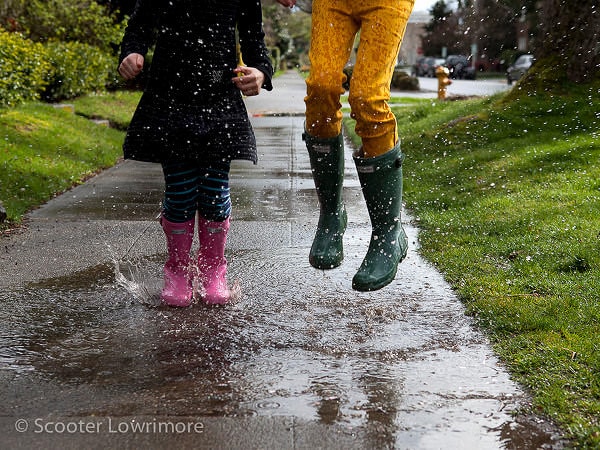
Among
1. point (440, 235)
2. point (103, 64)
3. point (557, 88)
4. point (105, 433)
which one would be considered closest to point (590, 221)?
point (440, 235)

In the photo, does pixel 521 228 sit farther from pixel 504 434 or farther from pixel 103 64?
pixel 103 64

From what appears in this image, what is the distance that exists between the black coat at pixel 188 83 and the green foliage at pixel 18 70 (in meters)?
7.04

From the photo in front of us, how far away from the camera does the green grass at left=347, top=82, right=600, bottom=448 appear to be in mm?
2787

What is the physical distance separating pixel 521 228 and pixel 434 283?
4.45 ft

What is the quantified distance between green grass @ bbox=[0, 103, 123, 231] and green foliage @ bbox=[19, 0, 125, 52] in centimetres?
409

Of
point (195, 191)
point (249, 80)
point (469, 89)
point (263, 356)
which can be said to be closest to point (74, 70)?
point (195, 191)

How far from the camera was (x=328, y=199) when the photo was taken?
353 cm

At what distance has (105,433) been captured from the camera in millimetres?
2303

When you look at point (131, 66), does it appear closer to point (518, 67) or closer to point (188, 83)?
point (188, 83)

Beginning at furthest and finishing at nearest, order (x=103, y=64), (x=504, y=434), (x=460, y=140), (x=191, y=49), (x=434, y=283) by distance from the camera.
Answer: (x=103, y=64) → (x=460, y=140) → (x=434, y=283) → (x=191, y=49) → (x=504, y=434)

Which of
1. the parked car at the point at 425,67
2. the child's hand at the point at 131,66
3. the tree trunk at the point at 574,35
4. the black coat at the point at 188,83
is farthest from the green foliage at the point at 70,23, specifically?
the parked car at the point at 425,67

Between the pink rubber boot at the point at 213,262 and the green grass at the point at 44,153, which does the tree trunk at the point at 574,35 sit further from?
the pink rubber boot at the point at 213,262

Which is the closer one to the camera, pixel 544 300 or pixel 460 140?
pixel 544 300

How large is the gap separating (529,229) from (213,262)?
2.34m
